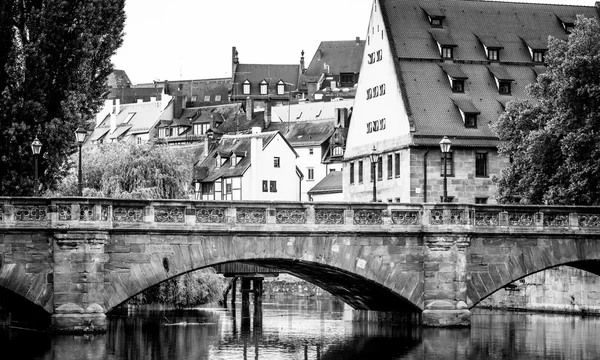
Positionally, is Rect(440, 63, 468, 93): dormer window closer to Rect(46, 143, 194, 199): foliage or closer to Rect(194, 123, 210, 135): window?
Rect(46, 143, 194, 199): foliage

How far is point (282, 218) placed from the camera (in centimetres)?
5428

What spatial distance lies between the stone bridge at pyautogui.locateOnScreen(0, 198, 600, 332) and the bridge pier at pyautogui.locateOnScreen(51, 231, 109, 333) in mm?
35

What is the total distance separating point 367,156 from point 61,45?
4419 centimetres

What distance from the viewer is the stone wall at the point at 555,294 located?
7394cm

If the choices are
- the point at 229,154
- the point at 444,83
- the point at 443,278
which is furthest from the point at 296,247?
the point at 229,154

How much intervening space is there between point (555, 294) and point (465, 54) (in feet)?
77.9

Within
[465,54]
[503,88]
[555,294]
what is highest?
[465,54]

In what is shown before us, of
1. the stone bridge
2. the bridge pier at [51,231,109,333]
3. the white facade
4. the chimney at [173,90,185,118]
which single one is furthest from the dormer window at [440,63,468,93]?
the chimney at [173,90,185,118]

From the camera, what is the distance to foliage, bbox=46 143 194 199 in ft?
272

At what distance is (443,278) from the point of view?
56656mm

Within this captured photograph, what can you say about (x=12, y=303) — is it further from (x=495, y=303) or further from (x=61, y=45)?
(x=495, y=303)

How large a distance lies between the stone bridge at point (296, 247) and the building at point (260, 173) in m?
77.0

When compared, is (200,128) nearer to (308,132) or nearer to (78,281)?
(308,132)

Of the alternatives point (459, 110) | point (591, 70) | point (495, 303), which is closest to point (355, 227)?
point (591, 70)
